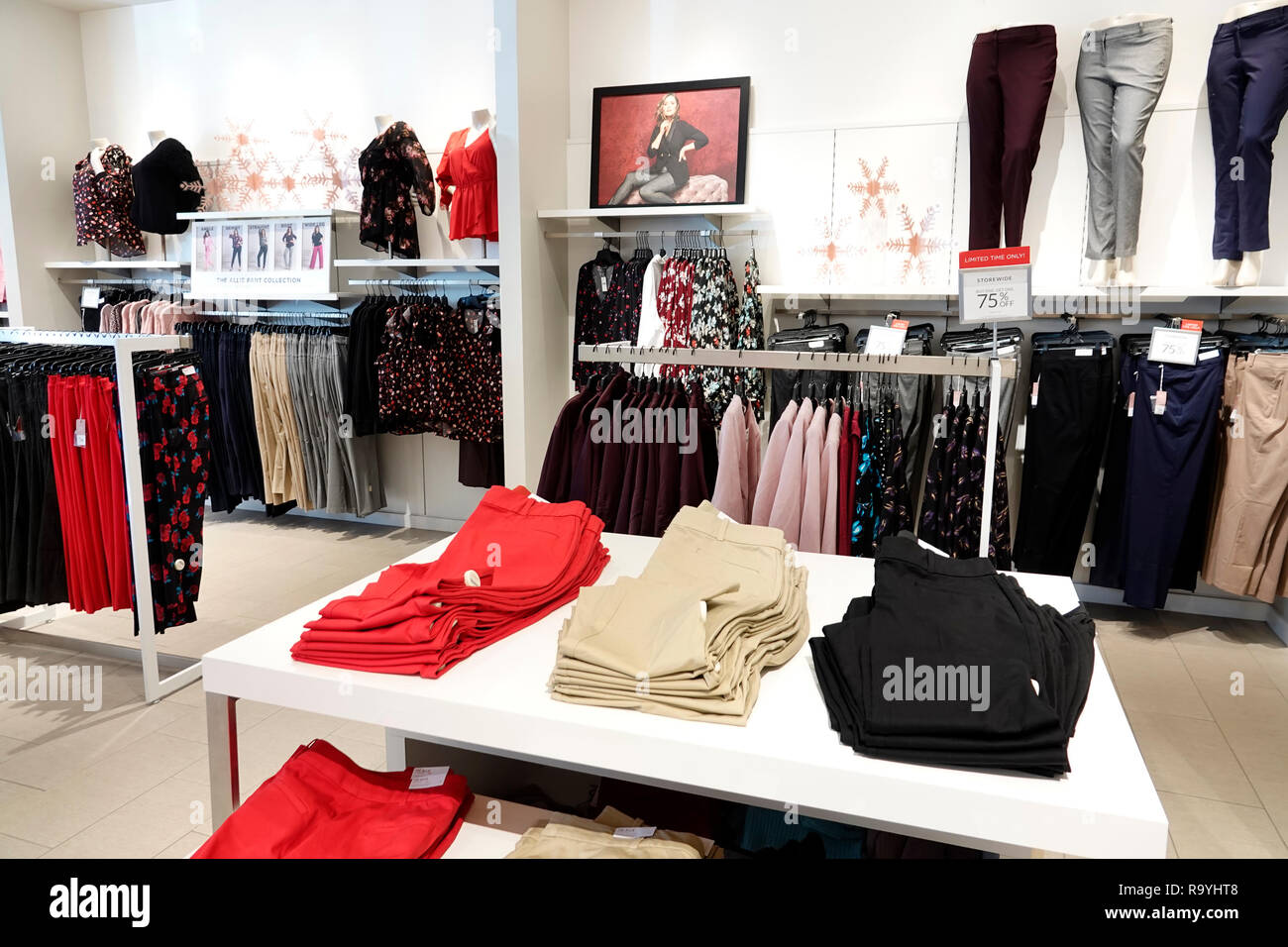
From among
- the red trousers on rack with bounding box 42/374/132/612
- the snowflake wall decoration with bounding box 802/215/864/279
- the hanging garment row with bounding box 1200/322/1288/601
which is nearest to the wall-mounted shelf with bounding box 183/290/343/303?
the red trousers on rack with bounding box 42/374/132/612

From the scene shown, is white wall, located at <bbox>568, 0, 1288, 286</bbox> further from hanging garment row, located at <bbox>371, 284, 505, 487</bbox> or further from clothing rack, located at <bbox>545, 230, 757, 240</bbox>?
hanging garment row, located at <bbox>371, 284, 505, 487</bbox>

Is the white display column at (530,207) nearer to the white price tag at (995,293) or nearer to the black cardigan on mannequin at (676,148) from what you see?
the black cardigan on mannequin at (676,148)

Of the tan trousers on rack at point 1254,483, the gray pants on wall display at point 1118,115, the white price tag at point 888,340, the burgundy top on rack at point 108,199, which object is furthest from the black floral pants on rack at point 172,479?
the tan trousers on rack at point 1254,483

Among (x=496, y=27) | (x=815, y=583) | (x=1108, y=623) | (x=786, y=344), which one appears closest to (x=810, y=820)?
(x=815, y=583)

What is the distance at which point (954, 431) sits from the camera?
3590 millimetres

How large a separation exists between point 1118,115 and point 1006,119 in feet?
1.50

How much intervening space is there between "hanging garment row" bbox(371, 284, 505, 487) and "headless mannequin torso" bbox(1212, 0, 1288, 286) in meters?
3.53

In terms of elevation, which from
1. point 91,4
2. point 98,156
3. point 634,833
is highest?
point 91,4

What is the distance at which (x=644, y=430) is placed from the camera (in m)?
2.92

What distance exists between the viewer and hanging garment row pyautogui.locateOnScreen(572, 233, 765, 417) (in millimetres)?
4281

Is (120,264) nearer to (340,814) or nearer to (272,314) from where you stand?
(272,314)

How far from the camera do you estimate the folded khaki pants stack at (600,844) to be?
132 cm

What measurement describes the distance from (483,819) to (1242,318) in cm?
409
